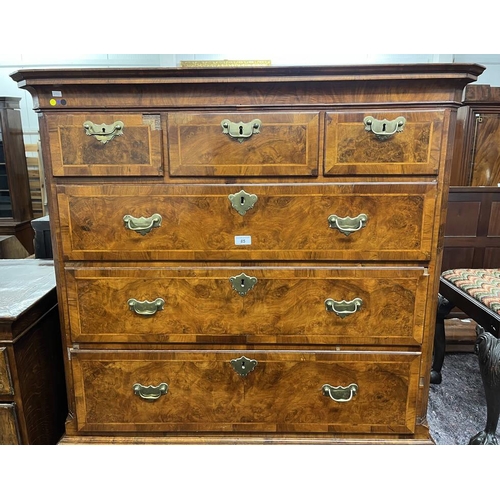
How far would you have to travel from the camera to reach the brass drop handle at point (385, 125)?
3.90 ft

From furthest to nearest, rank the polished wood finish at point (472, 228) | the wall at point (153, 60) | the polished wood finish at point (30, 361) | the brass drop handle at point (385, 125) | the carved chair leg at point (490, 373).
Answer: the wall at point (153, 60) < the polished wood finish at point (472, 228) < the carved chair leg at point (490, 373) < the polished wood finish at point (30, 361) < the brass drop handle at point (385, 125)

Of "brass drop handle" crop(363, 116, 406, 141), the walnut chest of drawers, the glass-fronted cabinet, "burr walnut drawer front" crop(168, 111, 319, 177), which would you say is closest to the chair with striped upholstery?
the walnut chest of drawers

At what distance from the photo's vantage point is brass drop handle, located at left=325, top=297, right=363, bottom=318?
1.32 m

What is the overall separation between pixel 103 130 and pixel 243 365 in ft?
2.78

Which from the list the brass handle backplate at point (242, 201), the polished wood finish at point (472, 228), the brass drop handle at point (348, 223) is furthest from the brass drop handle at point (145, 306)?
the polished wood finish at point (472, 228)

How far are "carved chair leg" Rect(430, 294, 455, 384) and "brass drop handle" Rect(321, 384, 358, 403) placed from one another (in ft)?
2.77

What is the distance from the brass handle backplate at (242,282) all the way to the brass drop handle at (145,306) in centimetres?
24

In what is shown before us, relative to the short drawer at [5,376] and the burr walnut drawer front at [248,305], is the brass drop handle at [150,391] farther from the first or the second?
the short drawer at [5,376]

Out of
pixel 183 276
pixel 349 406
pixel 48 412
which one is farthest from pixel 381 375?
pixel 48 412

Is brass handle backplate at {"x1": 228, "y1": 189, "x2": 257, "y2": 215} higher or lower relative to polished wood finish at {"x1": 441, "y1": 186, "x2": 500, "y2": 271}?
higher

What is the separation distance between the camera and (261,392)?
1396mm

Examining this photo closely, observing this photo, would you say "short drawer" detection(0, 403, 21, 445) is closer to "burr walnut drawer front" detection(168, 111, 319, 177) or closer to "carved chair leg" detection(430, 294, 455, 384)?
"burr walnut drawer front" detection(168, 111, 319, 177)

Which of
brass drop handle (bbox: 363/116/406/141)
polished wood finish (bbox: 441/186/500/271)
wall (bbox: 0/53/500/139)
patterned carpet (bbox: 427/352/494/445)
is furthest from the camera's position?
wall (bbox: 0/53/500/139)

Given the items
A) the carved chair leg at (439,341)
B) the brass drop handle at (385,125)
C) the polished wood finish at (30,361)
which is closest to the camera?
the brass drop handle at (385,125)
